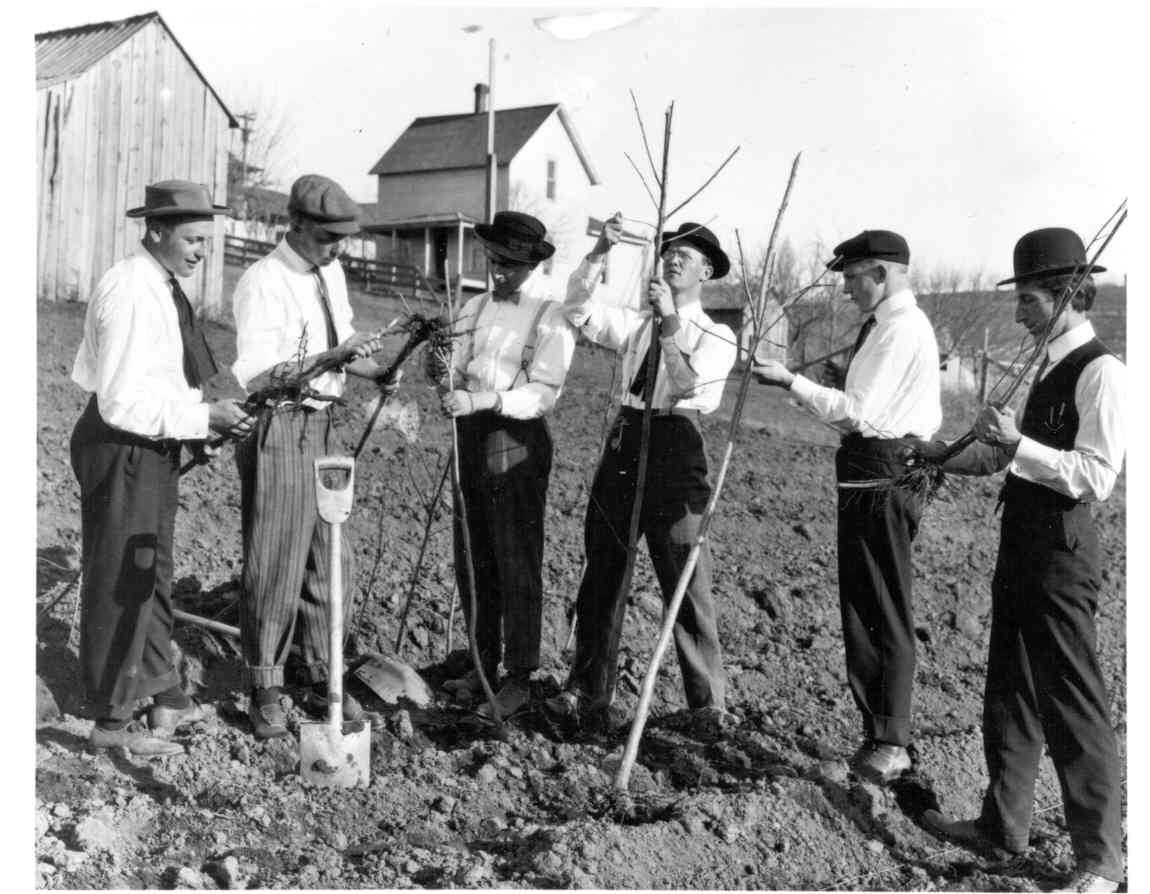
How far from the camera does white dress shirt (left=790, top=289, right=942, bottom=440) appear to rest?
13.2 ft

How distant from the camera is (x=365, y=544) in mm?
6211

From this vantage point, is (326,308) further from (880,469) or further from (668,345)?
(880,469)

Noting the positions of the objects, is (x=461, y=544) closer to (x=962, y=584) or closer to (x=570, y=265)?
(x=962, y=584)

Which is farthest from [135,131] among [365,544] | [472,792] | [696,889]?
[696,889]

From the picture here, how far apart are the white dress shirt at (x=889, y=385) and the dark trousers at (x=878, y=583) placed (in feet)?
0.32

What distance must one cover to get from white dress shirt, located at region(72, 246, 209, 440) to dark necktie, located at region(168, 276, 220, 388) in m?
0.06

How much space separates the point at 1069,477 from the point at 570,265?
80.9ft

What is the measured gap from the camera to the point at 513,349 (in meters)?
4.46

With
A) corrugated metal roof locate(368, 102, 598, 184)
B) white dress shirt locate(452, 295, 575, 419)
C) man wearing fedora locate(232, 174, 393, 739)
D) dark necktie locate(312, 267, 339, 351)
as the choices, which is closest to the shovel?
man wearing fedora locate(232, 174, 393, 739)

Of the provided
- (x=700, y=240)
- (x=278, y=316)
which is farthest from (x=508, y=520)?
(x=700, y=240)

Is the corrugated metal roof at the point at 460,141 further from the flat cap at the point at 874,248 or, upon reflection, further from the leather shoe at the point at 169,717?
the leather shoe at the point at 169,717

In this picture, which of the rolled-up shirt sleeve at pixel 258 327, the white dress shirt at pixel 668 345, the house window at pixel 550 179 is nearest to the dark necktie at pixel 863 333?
the white dress shirt at pixel 668 345

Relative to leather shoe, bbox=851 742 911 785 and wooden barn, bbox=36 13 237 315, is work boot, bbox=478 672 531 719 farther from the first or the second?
wooden barn, bbox=36 13 237 315
